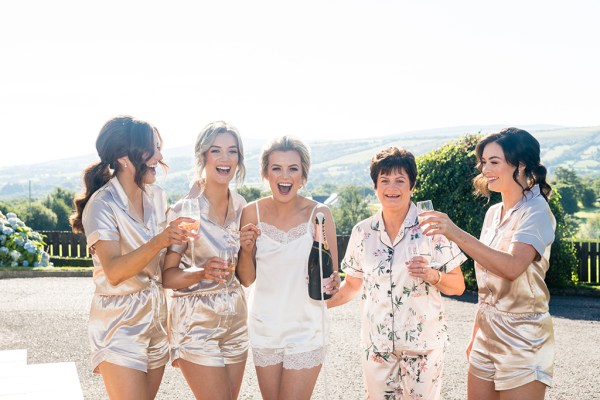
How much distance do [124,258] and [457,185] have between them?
9591mm

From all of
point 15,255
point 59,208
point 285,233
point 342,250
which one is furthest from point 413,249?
point 59,208

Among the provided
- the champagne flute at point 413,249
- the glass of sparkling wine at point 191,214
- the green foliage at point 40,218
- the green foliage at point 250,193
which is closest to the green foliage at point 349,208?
the green foliage at point 250,193

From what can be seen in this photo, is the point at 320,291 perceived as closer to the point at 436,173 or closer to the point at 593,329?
the point at 593,329

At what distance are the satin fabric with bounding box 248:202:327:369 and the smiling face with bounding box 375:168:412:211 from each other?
0.51 meters

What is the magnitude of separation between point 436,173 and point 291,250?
898 cm

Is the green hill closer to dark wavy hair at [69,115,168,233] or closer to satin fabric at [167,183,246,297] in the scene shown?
satin fabric at [167,183,246,297]

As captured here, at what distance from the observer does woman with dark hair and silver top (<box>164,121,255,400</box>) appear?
4.07 metres

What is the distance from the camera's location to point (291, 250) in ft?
13.8

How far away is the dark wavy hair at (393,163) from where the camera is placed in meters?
4.13

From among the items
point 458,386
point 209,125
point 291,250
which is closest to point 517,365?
point 291,250

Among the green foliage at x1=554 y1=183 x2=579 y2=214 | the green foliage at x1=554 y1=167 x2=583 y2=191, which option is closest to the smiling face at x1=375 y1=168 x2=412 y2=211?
the green foliage at x1=554 y1=183 x2=579 y2=214

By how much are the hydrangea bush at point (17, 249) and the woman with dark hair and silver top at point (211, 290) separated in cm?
1387

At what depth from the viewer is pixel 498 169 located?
12.8 ft

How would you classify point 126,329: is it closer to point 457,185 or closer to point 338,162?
point 457,185
